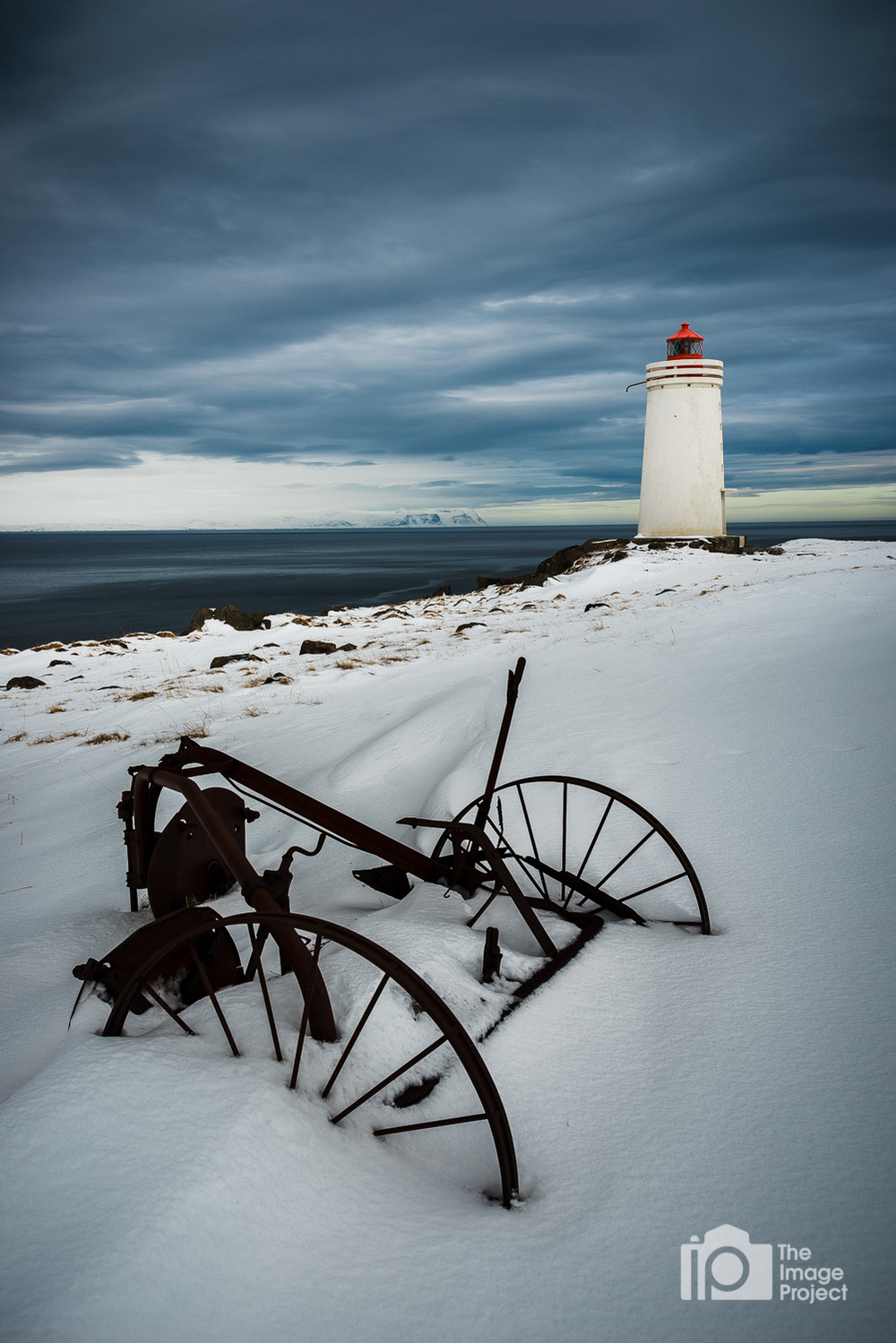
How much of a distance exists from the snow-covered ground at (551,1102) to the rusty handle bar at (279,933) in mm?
236

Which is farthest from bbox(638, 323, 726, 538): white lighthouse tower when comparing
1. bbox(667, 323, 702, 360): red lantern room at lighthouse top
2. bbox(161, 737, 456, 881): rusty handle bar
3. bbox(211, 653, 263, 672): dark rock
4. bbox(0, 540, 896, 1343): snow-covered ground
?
bbox(161, 737, 456, 881): rusty handle bar

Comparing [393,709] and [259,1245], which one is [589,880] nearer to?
[259,1245]

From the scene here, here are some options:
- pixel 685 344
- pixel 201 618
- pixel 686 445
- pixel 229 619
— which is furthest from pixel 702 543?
pixel 201 618

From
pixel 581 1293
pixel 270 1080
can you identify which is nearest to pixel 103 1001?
pixel 270 1080

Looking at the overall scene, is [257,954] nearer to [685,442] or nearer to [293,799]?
[293,799]

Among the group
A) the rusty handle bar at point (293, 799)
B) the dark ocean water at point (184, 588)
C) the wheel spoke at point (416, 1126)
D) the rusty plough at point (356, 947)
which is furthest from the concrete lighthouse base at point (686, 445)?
the wheel spoke at point (416, 1126)

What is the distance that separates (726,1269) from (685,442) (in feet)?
86.6

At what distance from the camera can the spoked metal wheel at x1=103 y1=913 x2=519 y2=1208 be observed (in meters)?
2.01

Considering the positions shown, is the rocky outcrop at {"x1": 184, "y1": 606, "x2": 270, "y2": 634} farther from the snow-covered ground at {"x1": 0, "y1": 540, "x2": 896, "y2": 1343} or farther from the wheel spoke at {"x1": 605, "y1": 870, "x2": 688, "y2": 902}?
the wheel spoke at {"x1": 605, "y1": 870, "x2": 688, "y2": 902}

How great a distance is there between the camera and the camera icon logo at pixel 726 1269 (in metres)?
1.75

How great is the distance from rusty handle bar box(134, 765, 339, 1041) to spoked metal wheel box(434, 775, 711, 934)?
1.00m

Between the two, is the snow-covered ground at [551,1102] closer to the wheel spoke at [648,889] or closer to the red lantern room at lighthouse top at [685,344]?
the wheel spoke at [648,889]

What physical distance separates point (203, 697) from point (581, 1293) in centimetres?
866

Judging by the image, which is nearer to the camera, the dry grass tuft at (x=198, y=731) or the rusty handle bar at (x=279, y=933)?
the rusty handle bar at (x=279, y=933)
